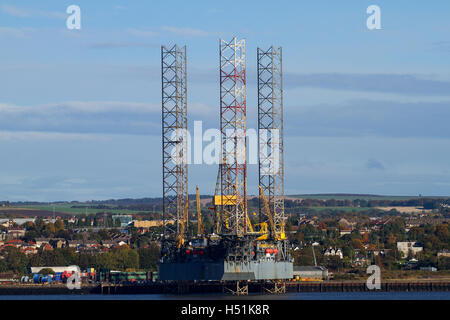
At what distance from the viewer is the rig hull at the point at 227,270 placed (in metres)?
105

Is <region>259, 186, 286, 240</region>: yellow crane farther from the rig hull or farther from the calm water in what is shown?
the calm water

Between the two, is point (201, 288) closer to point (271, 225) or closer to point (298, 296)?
point (271, 225)

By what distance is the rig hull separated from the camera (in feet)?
344

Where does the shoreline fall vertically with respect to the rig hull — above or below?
below

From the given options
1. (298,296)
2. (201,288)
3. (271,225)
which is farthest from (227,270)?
(201,288)

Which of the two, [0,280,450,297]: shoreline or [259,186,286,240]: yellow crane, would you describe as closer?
[259,186,286,240]: yellow crane

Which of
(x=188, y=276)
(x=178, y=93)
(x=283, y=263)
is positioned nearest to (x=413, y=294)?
(x=283, y=263)

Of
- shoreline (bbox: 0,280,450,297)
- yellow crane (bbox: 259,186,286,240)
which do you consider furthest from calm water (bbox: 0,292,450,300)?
yellow crane (bbox: 259,186,286,240)

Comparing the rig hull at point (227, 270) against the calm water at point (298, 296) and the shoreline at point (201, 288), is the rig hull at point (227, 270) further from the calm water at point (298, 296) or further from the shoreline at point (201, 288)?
the shoreline at point (201, 288)

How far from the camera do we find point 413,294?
119 meters

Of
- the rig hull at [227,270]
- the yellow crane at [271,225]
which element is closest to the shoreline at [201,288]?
the rig hull at [227,270]

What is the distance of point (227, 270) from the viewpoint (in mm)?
104625
